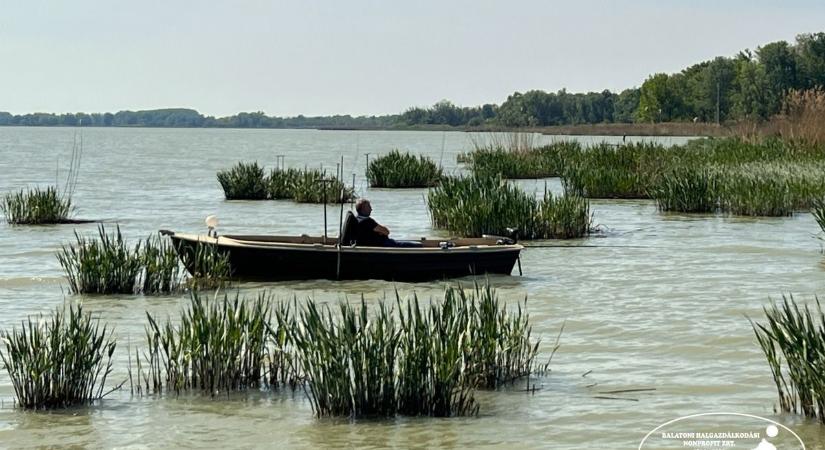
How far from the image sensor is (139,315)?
14.8 m

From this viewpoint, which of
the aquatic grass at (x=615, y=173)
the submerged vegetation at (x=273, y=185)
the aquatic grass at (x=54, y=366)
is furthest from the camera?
the submerged vegetation at (x=273, y=185)

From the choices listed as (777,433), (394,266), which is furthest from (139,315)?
(777,433)

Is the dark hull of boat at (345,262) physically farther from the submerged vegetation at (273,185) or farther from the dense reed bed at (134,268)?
the submerged vegetation at (273,185)

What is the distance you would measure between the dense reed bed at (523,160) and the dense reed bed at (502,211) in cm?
1444

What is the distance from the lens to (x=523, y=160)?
144ft

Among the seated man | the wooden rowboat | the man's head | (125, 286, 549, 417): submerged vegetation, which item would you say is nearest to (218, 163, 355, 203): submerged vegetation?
the wooden rowboat

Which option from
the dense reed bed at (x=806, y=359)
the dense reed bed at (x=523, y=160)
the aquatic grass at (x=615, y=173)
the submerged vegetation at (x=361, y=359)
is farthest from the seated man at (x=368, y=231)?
the dense reed bed at (x=523, y=160)

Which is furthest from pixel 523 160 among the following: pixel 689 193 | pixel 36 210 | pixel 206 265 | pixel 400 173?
pixel 206 265

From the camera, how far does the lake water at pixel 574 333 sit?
9.39 m

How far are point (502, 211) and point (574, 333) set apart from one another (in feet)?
30.2

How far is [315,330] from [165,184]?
41504 millimetres

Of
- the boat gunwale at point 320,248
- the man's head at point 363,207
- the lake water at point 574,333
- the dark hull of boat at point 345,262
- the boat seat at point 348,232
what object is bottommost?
the lake water at point 574,333

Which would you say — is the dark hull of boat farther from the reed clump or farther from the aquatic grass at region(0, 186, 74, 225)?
the aquatic grass at region(0, 186, 74, 225)

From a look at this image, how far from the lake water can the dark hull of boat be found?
22cm
